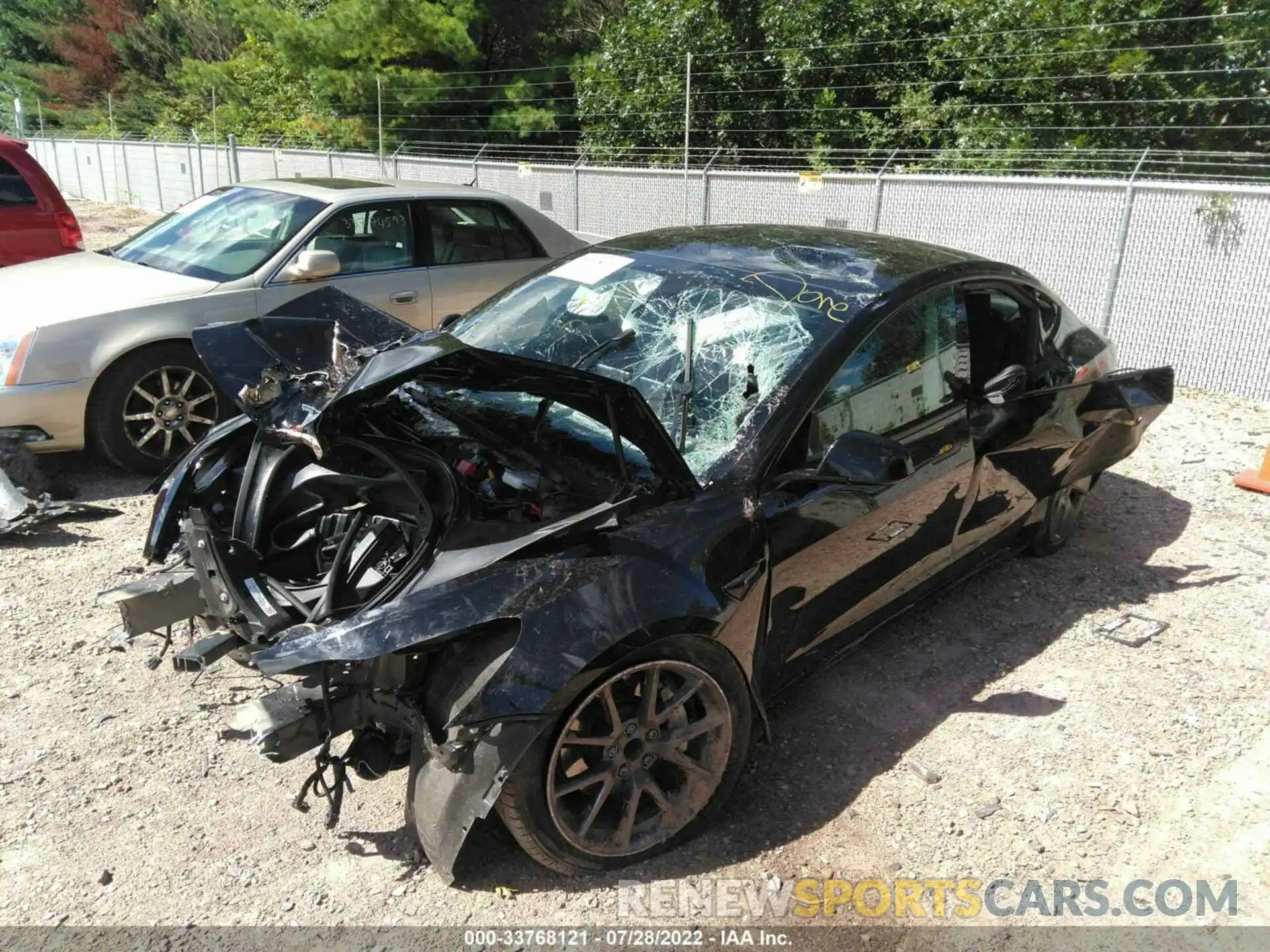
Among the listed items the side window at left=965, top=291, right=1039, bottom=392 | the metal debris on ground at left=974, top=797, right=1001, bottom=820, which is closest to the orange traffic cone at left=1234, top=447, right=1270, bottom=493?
the side window at left=965, top=291, right=1039, bottom=392

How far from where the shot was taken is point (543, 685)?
2.40 meters

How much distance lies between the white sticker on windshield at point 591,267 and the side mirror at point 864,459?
55.3 inches

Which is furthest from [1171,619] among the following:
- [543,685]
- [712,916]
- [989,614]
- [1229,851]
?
[543,685]

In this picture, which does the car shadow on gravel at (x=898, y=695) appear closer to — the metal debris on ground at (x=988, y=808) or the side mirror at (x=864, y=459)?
the metal debris on ground at (x=988, y=808)

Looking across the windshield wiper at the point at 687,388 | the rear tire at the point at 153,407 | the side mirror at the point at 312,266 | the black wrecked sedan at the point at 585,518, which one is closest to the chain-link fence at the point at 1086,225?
the side mirror at the point at 312,266

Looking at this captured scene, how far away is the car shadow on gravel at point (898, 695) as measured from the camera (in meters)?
2.83

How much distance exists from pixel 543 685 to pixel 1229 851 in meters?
2.23

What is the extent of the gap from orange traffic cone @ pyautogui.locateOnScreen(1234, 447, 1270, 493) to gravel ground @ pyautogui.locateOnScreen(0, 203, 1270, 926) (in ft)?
5.22

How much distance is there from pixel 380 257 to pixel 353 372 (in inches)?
152

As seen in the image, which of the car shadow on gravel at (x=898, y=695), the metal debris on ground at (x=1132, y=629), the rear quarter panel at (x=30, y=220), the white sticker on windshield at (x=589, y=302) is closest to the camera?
the car shadow on gravel at (x=898, y=695)

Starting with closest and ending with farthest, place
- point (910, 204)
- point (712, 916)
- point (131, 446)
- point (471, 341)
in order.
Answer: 1. point (712, 916)
2. point (471, 341)
3. point (131, 446)
4. point (910, 204)

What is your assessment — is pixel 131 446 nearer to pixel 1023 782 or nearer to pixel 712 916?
pixel 712 916

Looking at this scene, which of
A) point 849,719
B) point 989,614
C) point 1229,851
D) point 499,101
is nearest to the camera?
point 1229,851

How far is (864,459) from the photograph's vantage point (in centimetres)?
286
